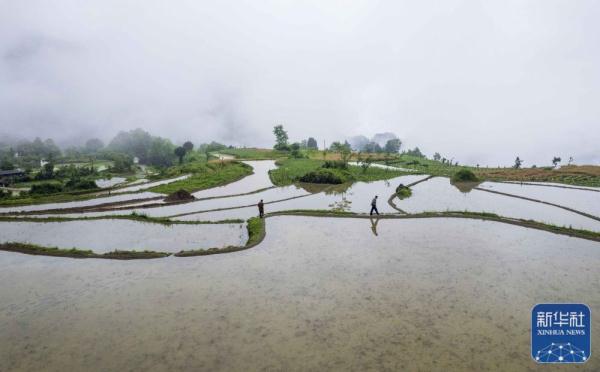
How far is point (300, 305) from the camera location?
492 inches

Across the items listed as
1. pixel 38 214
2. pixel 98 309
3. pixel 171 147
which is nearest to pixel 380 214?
pixel 98 309

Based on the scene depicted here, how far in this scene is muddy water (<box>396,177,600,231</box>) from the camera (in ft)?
80.7

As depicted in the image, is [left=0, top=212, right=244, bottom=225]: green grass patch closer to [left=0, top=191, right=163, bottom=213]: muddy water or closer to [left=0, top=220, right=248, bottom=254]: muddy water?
[left=0, top=220, right=248, bottom=254]: muddy water

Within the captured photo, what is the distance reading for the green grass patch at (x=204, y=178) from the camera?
133 ft

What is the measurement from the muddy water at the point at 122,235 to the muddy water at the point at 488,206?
54.7 feet

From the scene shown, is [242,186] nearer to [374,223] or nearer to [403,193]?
[403,193]

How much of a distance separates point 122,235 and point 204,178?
2675cm

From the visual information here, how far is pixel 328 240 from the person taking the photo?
19.8 m

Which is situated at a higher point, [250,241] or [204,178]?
[204,178]

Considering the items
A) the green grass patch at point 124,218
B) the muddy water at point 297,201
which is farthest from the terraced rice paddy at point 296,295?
the muddy water at point 297,201

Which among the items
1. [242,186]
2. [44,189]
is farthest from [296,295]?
[44,189]

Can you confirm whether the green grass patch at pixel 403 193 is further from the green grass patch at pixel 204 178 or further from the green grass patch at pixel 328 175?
the green grass patch at pixel 204 178

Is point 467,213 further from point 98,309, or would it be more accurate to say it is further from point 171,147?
point 171,147

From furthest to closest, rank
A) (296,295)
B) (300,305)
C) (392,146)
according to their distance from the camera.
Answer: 1. (392,146)
2. (296,295)
3. (300,305)
